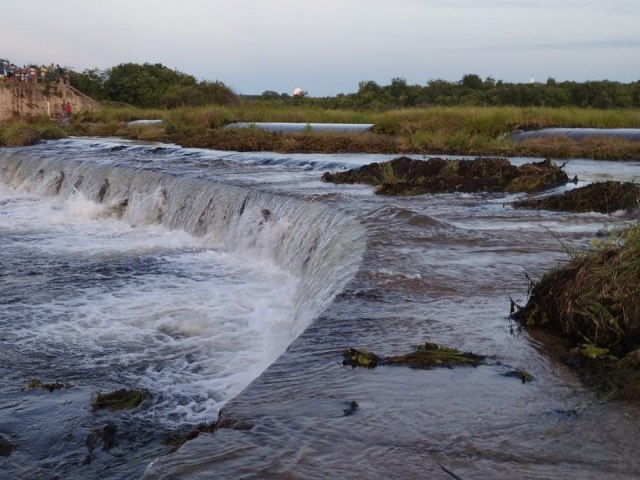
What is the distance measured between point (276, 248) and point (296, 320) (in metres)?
3.73

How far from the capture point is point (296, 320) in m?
6.29

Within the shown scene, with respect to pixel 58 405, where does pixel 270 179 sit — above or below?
above

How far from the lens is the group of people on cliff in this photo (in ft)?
146

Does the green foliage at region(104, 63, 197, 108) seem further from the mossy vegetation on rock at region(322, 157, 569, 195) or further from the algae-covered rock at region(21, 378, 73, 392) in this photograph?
the algae-covered rock at region(21, 378, 73, 392)

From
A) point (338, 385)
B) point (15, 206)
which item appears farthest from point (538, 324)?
point (15, 206)

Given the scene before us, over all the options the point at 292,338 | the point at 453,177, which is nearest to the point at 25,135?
the point at 453,177

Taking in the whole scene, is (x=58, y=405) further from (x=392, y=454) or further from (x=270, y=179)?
(x=270, y=179)

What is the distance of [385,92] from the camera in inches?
1950

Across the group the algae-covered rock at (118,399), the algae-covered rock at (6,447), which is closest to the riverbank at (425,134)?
the algae-covered rock at (118,399)

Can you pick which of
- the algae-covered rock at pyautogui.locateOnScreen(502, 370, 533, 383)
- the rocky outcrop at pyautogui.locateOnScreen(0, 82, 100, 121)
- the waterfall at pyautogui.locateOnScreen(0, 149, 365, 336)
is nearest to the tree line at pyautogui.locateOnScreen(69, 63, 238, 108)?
the rocky outcrop at pyautogui.locateOnScreen(0, 82, 100, 121)

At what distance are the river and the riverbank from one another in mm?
4900

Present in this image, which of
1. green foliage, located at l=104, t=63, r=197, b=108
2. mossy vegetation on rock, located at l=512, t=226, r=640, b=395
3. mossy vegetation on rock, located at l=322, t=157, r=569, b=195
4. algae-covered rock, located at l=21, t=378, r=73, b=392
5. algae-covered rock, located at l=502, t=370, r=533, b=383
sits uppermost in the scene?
green foliage, located at l=104, t=63, r=197, b=108

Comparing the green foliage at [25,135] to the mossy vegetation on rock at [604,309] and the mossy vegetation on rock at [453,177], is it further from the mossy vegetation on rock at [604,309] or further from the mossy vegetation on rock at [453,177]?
the mossy vegetation on rock at [604,309]

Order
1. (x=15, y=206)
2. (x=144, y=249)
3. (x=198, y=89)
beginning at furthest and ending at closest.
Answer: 1. (x=198, y=89)
2. (x=15, y=206)
3. (x=144, y=249)
